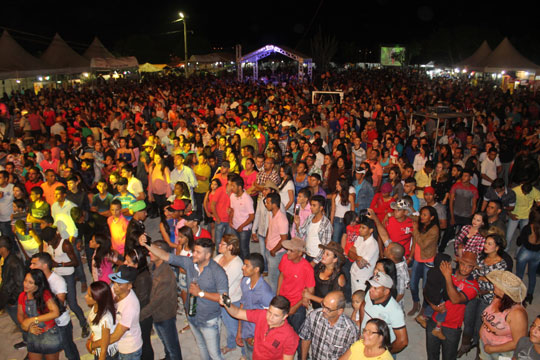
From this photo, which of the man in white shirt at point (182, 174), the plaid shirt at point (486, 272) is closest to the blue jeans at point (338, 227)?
the plaid shirt at point (486, 272)

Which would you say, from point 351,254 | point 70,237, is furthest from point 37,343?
point 351,254

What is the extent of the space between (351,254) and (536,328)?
2054 millimetres

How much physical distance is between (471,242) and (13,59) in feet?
68.6

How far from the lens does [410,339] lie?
200 inches

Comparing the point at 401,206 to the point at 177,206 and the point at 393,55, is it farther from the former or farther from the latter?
the point at 393,55

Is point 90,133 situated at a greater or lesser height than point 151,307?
greater

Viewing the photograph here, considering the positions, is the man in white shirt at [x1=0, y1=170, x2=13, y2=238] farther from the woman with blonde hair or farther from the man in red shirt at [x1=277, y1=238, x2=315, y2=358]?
the man in red shirt at [x1=277, y1=238, x2=315, y2=358]

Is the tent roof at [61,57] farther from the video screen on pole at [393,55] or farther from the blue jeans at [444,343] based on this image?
the video screen on pole at [393,55]

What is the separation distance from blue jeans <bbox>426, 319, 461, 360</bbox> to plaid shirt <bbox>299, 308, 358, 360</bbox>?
1026 millimetres

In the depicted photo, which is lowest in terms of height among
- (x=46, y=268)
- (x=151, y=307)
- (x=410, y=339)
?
(x=410, y=339)

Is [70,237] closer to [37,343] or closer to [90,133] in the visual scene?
[37,343]

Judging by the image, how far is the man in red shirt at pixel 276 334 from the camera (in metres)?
3.37

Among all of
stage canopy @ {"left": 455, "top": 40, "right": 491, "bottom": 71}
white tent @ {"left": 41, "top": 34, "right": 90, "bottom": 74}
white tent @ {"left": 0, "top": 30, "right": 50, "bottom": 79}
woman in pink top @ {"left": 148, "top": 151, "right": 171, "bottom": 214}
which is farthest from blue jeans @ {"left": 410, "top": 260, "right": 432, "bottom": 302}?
white tent @ {"left": 41, "top": 34, "right": 90, "bottom": 74}

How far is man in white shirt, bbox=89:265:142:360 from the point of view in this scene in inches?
148
